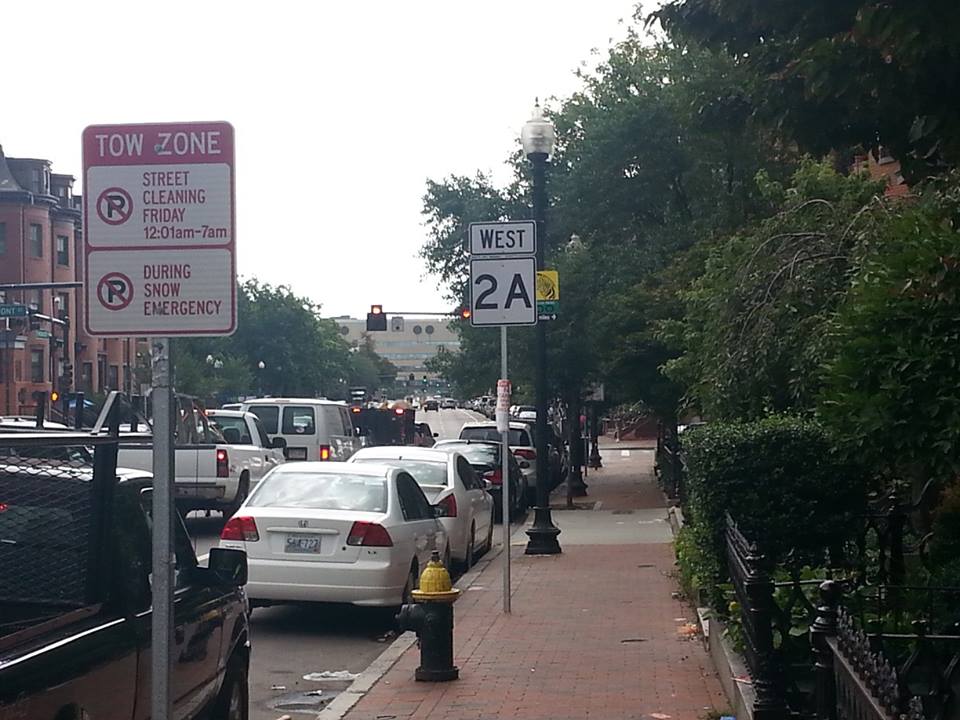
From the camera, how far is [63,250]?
61.7 meters

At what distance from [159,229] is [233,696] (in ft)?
11.0

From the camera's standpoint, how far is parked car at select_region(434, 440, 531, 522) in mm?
25312

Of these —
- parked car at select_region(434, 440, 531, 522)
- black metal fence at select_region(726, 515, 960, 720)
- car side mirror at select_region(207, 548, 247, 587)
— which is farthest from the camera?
parked car at select_region(434, 440, 531, 522)

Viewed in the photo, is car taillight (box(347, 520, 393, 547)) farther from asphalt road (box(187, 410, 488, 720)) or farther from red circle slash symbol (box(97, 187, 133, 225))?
red circle slash symbol (box(97, 187, 133, 225))

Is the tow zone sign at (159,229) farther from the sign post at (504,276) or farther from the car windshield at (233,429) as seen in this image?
the car windshield at (233,429)

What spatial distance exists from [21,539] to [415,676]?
17.0 feet

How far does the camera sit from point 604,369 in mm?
27422

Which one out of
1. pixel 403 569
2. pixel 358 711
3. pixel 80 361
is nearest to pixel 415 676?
pixel 358 711

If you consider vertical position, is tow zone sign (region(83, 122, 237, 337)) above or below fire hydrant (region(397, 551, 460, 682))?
above

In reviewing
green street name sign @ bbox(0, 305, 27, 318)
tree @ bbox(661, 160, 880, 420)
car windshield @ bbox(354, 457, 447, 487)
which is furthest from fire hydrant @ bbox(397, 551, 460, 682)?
green street name sign @ bbox(0, 305, 27, 318)

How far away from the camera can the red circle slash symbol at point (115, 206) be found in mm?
5047

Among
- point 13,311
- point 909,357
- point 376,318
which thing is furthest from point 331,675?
point 376,318

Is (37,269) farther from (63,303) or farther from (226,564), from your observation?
(226,564)

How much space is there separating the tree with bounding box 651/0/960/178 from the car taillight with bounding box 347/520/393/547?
5.46m
